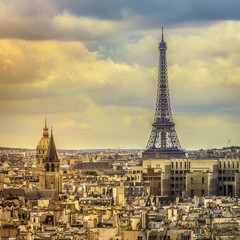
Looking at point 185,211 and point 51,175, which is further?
point 51,175

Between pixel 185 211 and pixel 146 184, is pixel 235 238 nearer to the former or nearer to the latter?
pixel 185 211

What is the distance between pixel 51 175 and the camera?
158 meters

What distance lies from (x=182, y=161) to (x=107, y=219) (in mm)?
63340

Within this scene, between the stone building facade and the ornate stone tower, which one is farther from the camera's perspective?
the ornate stone tower

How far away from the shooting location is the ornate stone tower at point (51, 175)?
152 meters

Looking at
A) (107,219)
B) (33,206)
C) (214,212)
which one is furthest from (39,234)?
(33,206)

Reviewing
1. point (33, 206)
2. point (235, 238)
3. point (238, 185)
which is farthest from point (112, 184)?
point (235, 238)

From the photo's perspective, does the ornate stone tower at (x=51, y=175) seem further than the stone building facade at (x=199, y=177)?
Yes

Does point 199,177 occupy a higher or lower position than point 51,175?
lower

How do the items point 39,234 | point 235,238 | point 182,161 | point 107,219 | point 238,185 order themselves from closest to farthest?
point 235,238
point 39,234
point 107,219
point 238,185
point 182,161

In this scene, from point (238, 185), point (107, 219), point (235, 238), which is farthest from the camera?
point (238, 185)

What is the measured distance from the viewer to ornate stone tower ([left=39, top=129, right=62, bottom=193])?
152 meters

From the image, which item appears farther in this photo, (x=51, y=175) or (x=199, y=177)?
(x=51, y=175)

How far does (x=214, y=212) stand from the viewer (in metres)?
96.8
